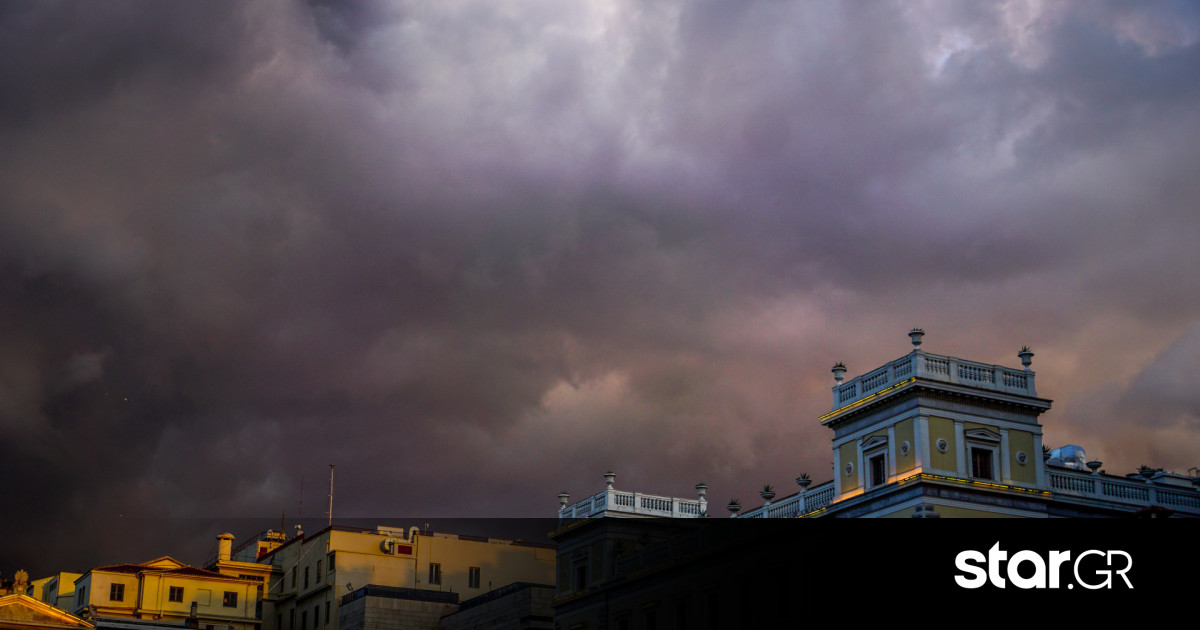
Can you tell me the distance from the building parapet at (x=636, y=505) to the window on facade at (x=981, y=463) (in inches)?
757

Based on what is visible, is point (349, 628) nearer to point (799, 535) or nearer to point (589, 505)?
point (589, 505)

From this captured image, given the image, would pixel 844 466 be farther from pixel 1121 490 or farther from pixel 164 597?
pixel 164 597

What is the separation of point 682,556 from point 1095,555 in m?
21.0

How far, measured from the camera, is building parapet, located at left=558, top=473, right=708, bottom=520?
73375 millimetres

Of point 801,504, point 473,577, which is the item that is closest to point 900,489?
point 801,504

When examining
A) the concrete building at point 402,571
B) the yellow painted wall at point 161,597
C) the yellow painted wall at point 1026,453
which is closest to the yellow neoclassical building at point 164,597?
the yellow painted wall at point 161,597

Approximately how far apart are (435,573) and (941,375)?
2109 inches

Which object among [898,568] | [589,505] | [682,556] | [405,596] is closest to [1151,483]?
[898,568]

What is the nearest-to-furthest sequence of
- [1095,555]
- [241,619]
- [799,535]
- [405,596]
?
[1095,555] → [799,535] → [405,596] → [241,619]

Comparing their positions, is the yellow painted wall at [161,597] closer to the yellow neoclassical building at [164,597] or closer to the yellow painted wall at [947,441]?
the yellow neoclassical building at [164,597]

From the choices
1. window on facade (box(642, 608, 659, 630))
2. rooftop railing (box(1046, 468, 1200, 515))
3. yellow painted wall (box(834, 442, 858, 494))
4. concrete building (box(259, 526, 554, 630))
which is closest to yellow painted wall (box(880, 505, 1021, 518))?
yellow painted wall (box(834, 442, 858, 494))

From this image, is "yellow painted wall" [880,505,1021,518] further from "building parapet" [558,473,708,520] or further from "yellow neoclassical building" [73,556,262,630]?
"yellow neoclassical building" [73,556,262,630]

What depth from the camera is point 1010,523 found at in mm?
55812

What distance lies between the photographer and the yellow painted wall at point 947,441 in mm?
57719
